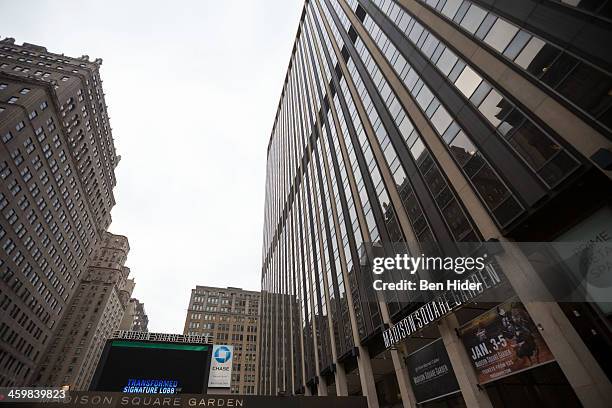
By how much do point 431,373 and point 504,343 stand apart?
18.6ft

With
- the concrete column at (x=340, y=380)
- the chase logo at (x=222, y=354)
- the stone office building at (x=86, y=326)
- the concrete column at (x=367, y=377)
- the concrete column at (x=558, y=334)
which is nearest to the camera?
the concrete column at (x=558, y=334)

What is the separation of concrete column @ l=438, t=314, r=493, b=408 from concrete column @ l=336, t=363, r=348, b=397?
15166 mm

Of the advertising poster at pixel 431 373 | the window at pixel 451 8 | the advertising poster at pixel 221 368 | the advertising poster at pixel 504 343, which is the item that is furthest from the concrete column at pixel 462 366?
the advertising poster at pixel 221 368

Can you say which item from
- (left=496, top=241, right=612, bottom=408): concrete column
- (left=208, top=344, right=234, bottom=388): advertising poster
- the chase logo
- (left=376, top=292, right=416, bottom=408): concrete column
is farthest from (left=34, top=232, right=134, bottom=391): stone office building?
(left=496, top=241, right=612, bottom=408): concrete column

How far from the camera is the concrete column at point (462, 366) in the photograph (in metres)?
14.4

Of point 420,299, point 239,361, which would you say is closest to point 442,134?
point 420,299

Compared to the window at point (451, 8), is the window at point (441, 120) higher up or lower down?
lower down

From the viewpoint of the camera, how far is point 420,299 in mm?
18828

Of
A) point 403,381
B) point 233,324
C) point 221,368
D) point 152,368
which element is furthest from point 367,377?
point 233,324

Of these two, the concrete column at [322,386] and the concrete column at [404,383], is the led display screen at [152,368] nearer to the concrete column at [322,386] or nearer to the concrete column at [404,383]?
the concrete column at [322,386]

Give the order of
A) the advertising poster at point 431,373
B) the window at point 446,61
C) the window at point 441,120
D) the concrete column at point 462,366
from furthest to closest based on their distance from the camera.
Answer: the window at point 446,61
the window at point 441,120
the advertising poster at point 431,373
the concrete column at point 462,366

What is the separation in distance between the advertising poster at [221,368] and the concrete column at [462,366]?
841 inches

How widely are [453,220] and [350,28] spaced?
110ft

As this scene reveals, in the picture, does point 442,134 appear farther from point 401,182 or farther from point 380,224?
point 380,224
